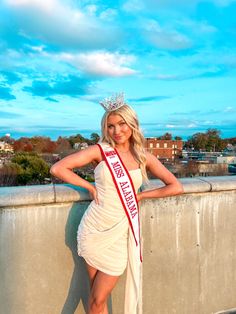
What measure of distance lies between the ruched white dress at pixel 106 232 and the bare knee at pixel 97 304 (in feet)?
0.78

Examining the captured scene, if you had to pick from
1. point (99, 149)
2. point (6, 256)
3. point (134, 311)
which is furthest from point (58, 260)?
point (99, 149)

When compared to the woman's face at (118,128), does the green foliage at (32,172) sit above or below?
Result: below

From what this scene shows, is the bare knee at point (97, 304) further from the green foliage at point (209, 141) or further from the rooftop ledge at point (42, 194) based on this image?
the green foliage at point (209, 141)

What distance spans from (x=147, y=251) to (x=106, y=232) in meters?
0.87

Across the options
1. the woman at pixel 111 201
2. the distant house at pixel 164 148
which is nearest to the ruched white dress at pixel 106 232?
the woman at pixel 111 201

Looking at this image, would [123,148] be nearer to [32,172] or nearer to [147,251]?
[147,251]

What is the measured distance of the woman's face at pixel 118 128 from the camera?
2.76 m

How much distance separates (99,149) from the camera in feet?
9.20

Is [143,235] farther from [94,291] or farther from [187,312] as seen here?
[187,312]

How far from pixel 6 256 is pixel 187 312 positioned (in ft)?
6.28

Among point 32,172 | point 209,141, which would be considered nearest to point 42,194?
point 32,172

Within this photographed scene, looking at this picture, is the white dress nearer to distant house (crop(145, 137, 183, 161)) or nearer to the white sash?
the white sash

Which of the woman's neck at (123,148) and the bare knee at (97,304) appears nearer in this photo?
the bare knee at (97,304)

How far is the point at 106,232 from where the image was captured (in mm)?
2648
